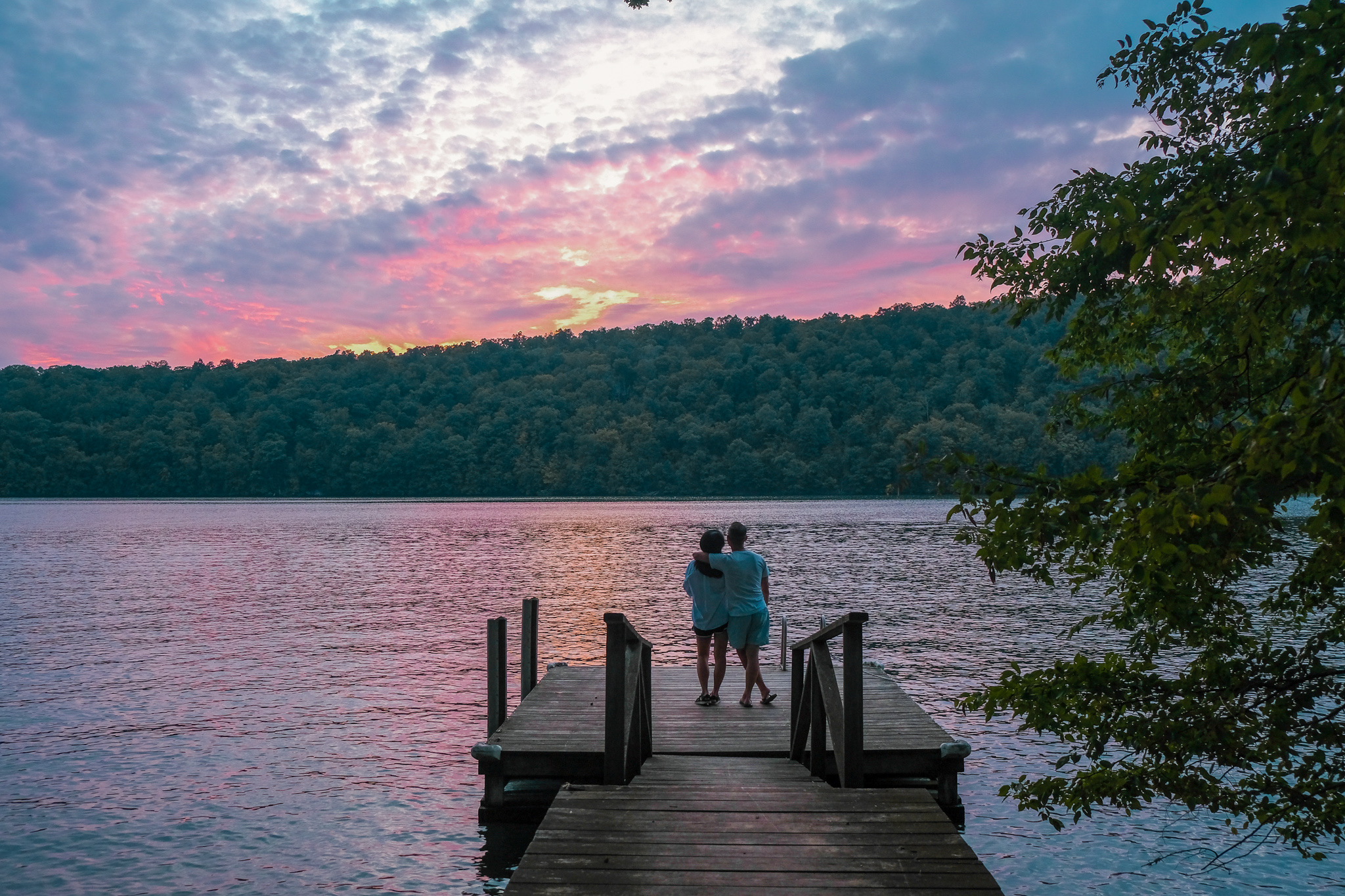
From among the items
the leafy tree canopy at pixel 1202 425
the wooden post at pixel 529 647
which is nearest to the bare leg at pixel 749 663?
the wooden post at pixel 529 647

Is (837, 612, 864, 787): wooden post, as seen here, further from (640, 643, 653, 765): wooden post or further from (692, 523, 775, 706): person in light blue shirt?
(692, 523, 775, 706): person in light blue shirt

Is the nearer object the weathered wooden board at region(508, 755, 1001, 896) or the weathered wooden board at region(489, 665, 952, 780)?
the weathered wooden board at region(508, 755, 1001, 896)

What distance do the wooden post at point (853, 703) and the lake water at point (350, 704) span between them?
3.44 m

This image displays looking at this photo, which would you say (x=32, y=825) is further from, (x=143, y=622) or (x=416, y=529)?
(x=416, y=529)

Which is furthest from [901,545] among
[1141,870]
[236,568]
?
[1141,870]

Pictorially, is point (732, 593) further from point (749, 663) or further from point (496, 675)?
point (496, 675)

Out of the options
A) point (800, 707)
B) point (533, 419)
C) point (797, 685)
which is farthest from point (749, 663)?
point (533, 419)

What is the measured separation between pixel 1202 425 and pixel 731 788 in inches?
167

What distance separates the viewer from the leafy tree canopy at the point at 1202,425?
3.24 m

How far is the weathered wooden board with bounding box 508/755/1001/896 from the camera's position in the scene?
538 centimetres

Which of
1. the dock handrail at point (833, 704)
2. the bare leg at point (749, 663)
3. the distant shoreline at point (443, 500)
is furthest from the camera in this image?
the distant shoreline at point (443, 500)

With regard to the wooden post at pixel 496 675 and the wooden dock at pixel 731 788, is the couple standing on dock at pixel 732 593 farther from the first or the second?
the wooden post at pixel 496 675

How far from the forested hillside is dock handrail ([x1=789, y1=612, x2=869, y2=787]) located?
138143 millimetres

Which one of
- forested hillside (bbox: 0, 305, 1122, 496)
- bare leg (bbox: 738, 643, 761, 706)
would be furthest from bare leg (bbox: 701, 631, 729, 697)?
forested hillside (bbox: 0, 305, 1122, 496)
